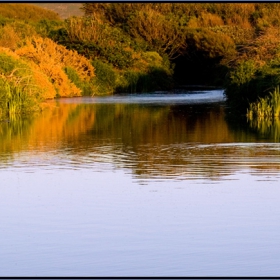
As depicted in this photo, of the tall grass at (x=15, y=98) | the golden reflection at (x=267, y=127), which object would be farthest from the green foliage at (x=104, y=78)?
the golden reflection at (x=267, y=127)

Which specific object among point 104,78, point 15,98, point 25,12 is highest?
point 25,12

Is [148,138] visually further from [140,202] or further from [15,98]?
[140,202]

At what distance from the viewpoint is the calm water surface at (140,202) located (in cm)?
895

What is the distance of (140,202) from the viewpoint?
12414 millimetres

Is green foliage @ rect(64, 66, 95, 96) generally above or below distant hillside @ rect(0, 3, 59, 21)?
below

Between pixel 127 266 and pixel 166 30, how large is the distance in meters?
57.1

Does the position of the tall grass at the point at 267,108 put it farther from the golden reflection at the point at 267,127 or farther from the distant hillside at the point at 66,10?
the distant hillside at the point at 66,10

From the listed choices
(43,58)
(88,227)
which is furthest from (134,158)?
(43,58)

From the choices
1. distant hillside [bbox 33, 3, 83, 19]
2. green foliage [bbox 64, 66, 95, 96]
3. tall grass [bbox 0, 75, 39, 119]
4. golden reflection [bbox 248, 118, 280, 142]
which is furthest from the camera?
distant hillside [bbox 33, 3, 83, 19]

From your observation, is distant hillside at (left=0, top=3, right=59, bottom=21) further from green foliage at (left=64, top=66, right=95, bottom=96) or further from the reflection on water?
the reflection on water

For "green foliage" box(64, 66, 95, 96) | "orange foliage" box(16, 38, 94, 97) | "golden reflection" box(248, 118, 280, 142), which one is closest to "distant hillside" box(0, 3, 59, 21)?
"orange foliage" box(16, 38, 94, 97)

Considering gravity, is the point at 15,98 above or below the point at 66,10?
below

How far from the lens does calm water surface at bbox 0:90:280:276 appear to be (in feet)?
29.4

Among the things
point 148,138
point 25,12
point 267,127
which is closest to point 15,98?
point 148,138
